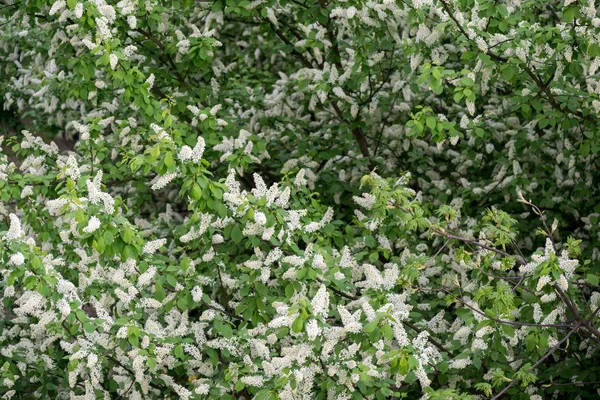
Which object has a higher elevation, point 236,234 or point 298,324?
point 236,234

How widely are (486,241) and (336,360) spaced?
1.09 metres

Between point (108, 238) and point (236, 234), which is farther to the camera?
point (236, 234)

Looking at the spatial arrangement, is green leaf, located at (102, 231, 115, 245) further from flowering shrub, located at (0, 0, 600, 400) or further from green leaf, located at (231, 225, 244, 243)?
green leaf, located at (231, 225, 244, 243)

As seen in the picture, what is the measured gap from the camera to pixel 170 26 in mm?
6789

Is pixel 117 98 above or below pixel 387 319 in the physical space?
above

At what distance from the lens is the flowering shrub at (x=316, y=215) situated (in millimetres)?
4566

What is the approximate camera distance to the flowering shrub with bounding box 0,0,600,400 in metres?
4.57

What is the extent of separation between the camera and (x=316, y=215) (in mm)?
5309

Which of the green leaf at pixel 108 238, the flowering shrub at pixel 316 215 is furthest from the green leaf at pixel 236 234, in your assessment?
the green leaf at pixel 108 238

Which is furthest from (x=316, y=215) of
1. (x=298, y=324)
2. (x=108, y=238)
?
(x=108, y=238)

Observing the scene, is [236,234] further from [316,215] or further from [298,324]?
[298,324]

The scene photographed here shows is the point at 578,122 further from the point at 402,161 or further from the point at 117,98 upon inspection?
the point at 117,98

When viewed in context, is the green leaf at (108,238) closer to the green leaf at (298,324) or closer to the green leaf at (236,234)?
the green leaf at (236,234)

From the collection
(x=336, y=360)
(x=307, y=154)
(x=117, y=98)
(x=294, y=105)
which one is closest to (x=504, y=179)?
(x=307, y=154)
